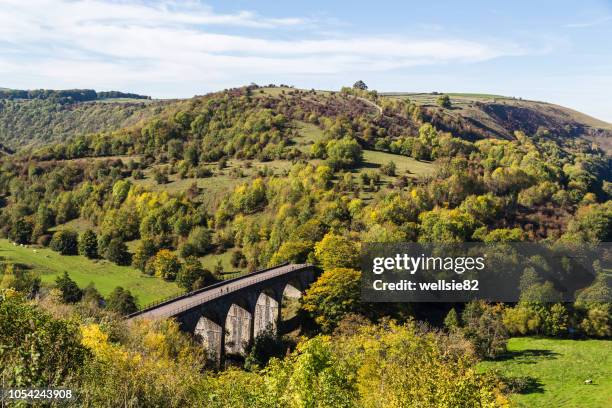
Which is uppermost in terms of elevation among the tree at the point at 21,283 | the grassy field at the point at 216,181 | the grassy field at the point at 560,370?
the grassy field at the point at 216,181

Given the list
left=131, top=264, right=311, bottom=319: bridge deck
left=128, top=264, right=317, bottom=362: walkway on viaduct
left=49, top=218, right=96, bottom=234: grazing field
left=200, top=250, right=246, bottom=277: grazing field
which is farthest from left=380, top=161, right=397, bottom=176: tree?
left=49, top=218, right=96, bottom=234: grazing field

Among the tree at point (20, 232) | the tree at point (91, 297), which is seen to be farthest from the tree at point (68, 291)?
the tree at point (20, 232)

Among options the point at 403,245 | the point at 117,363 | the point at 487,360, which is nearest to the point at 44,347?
the point at 117,363

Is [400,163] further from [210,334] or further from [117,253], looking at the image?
[210,334]

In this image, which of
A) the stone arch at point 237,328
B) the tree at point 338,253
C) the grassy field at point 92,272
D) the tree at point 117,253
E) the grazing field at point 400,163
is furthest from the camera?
the grazing field at point 400,163

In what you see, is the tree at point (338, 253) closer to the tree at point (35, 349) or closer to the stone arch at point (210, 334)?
the stone arch at point (210, 334)

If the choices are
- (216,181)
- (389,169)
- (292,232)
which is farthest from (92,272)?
Result: (389,169)

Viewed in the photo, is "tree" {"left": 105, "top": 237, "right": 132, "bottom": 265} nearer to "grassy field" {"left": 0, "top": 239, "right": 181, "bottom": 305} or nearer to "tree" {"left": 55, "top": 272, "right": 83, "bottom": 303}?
"grassy field" {"left": 0, "top": 239, "right": 181, "bottom": 305}
